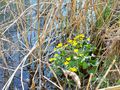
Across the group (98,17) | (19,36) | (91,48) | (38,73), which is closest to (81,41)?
(91,48)

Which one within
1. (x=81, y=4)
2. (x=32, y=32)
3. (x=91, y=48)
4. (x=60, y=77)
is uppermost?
(x=81, y=4)

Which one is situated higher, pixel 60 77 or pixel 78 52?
pixel 78 52

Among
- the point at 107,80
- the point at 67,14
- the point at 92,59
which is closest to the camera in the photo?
the point at 107,80

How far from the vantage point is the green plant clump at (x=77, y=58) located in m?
1.91

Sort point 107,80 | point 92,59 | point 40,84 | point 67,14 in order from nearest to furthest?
point 107,80, point 40,84, point 92,59, point 67,14

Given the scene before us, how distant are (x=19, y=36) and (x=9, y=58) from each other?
0.68 ft

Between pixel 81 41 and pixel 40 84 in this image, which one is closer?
pixel 40 84

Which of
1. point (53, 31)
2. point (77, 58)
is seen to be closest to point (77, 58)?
point (77, 58)

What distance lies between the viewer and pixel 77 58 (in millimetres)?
1895

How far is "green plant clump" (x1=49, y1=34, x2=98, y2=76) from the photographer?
1.91 m

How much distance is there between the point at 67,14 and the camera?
2.24 m

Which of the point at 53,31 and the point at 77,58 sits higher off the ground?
the point at 53,31

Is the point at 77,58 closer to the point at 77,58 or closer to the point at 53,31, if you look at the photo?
the point at 77,58

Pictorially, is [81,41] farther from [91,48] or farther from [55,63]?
[55,63]
